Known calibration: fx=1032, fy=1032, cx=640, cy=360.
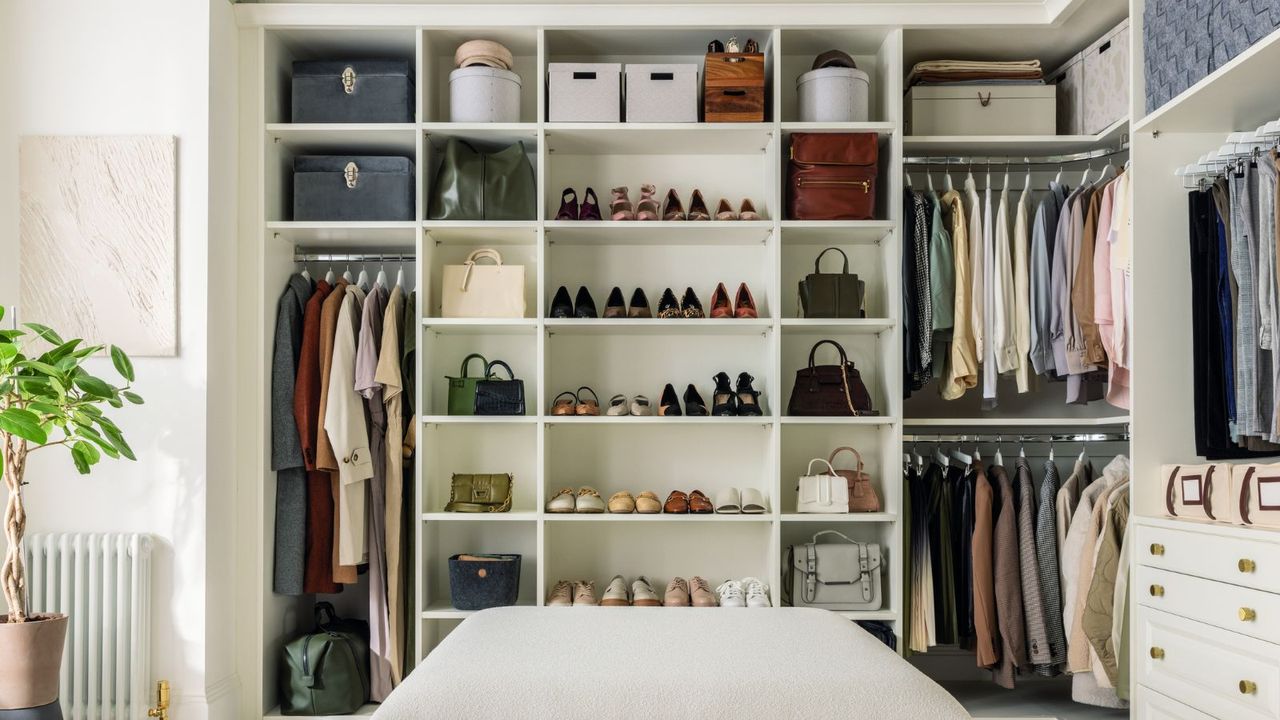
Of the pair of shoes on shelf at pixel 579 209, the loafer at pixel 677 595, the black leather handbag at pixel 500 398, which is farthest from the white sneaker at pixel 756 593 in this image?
the pair of shoes on shelf at pixel 579 209

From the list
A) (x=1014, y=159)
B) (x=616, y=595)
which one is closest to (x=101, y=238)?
(x=616, y=595)

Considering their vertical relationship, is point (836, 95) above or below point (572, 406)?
above

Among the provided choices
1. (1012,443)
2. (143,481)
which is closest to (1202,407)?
(1012,443)

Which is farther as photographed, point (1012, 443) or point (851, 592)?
point (1012, 443)

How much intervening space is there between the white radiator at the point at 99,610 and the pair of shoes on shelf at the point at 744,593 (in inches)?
79.7

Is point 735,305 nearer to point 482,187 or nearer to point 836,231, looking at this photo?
point 836,231

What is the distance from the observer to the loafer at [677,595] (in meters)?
3.88

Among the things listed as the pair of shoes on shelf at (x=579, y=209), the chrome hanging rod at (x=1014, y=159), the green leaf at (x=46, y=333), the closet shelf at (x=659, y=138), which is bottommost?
the green leaf at (x=46, y=333)

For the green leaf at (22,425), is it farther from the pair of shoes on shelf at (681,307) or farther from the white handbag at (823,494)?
the white handbag at (823,494)

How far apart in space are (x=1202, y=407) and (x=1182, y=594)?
0.56 metres

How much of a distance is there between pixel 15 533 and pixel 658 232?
2.41 meters

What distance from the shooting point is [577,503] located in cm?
392

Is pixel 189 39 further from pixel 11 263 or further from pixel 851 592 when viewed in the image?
pixel 851 592

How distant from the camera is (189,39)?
3602 mm
